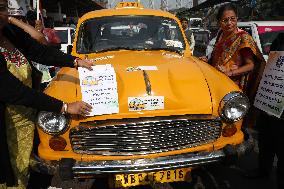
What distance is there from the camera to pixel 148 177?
3170 millimetres

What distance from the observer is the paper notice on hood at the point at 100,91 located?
9.88 feet

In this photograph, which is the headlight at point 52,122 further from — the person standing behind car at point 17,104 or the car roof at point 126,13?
the car roof at point 126,13

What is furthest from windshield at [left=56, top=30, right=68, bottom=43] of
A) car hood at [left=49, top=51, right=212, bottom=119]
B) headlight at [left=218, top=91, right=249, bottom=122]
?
headlight at [left=218, top=91, right=249, bottom=122]

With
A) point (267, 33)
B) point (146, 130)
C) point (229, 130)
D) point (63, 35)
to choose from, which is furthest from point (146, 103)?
point (63, 35)

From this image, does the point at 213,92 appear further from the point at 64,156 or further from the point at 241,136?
the point at 64,156

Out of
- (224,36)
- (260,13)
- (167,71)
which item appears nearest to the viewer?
(167,71)

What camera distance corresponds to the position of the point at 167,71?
3.57 metres

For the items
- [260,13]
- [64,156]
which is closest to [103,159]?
[64,156]

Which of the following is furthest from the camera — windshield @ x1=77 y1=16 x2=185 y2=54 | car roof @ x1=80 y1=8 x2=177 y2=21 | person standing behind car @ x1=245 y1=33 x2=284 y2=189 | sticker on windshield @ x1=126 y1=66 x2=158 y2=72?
car roof @ x1=80 y1=8 x2=177 y2=21

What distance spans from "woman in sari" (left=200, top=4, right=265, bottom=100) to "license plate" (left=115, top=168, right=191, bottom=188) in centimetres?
144

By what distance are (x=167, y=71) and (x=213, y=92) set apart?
0.53 m

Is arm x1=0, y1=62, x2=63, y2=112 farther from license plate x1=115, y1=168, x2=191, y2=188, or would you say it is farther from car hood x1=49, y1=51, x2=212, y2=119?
license plate x1=115, y1=168, x2=191, y2=188

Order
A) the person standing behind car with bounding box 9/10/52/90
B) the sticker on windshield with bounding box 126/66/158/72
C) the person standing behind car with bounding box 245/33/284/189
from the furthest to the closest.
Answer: the person standing behind car with bounding box 9/10/52/90 → the sticker on windshield with bounding box 126/66/158/72 → the person standing behind car with bounding box 245/33/284/189

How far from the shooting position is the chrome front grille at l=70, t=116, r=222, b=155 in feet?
10.1
